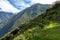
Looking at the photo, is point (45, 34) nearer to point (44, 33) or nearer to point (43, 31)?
point (44, 33)

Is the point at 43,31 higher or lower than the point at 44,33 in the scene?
higher

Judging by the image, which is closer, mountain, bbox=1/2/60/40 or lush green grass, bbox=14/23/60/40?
lush green grass, bbox=14/23/60/40

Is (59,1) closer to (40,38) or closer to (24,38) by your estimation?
(24,38)

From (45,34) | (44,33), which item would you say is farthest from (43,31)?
(45,34)

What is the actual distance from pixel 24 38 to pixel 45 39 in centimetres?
932

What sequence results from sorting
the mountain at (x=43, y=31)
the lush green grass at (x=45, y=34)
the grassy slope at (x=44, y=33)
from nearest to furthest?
the lush green grass at (x=45, y=34), the grassy slope at (x=44, y=33), the mountain at (x=43, y=31)

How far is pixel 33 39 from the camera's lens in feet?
120

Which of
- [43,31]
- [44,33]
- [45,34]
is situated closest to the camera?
[45,34]

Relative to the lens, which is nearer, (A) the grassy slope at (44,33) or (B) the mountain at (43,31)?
(A) the grassy slope at (44,33)

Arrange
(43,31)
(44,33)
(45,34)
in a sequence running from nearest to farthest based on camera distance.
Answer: (45,34)
(44,33)
(43,31)

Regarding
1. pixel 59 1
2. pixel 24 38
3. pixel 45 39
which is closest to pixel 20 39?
pixel 24 38

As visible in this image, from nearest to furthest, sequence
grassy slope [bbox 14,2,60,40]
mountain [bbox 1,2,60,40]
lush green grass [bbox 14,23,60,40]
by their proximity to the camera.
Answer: lush green grass [bbox 14,23,60,40]
grassy slope [bbox 14,2,60,40]
mountain [bbox 1,2,60,40]

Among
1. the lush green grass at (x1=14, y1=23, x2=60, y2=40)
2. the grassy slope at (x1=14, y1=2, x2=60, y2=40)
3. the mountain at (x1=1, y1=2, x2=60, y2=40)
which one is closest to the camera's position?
the lush green grass at (x1=14, y1=23, x2=60, y2=40)

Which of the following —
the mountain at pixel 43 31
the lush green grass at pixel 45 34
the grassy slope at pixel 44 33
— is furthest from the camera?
the mountain at pixel 43 31
